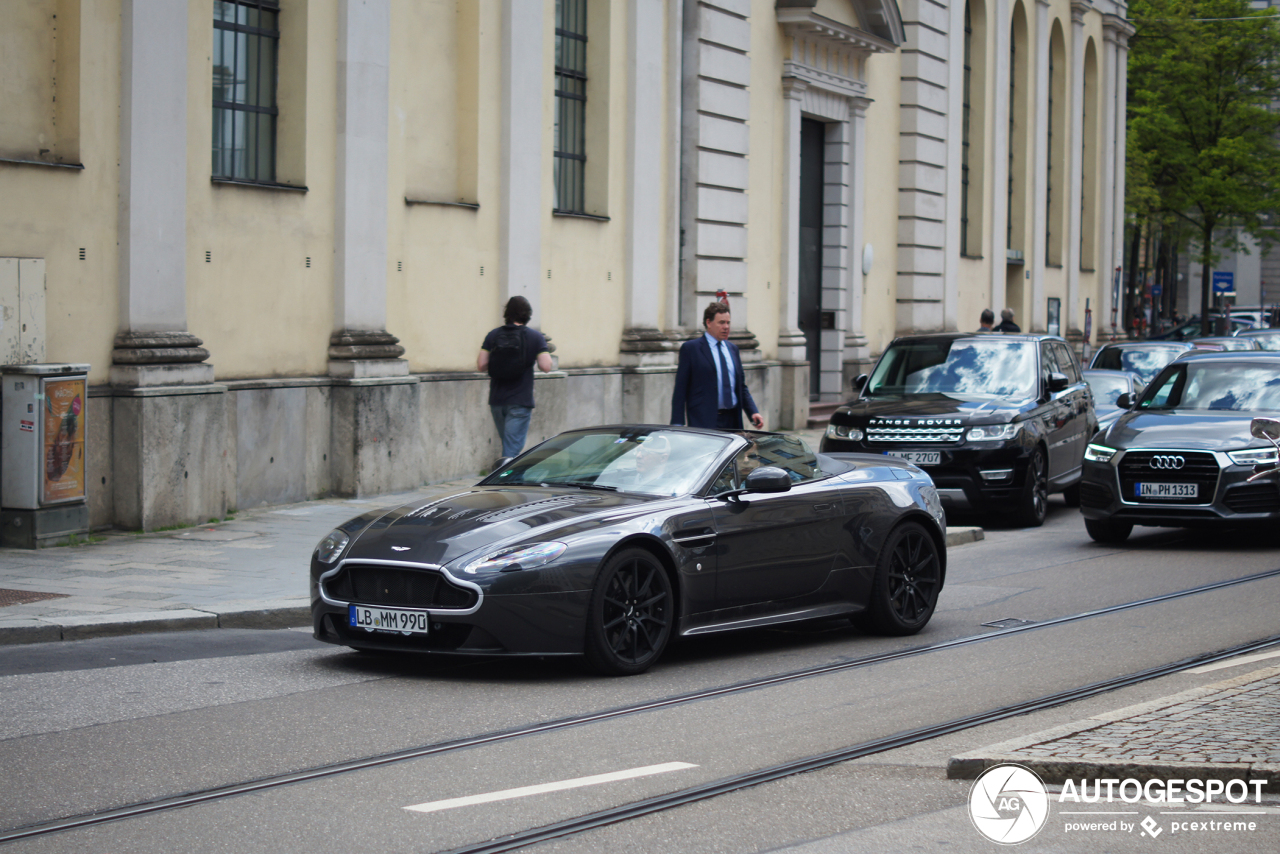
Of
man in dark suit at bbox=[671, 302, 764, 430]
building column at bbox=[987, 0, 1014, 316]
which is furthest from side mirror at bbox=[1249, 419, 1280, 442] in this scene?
building column at bbox=[987, 0, 1014, 316]

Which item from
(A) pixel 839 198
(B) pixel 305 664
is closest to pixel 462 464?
(B) pixel 305 664

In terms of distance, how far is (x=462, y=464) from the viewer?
17000 mm

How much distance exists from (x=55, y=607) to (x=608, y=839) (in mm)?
5407

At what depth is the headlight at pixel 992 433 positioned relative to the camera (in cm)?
1472

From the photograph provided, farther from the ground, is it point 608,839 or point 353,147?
point 353,147

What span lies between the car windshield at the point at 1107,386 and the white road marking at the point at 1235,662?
12483 millimetres

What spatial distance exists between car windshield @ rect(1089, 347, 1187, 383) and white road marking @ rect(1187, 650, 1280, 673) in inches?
633

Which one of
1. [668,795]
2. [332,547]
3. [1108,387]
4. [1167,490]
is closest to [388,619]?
[332,547]

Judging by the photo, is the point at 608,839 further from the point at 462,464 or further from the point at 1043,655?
the point at 462,464

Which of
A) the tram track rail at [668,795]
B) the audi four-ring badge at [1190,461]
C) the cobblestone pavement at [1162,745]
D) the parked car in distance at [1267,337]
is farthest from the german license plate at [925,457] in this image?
the parked car in distance at [1267,337]

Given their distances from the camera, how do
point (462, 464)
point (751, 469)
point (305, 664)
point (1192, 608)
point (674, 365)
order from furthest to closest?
point (674, 365), point (462, 464), point (1192, 608), point (751, 469), point (305, 664)

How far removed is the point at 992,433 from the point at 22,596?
897 centimetres

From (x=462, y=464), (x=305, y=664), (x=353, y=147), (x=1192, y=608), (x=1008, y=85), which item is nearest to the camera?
(x=305, y=664)

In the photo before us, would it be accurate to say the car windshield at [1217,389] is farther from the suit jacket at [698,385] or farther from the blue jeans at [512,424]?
the blue jeans at [512,424]
